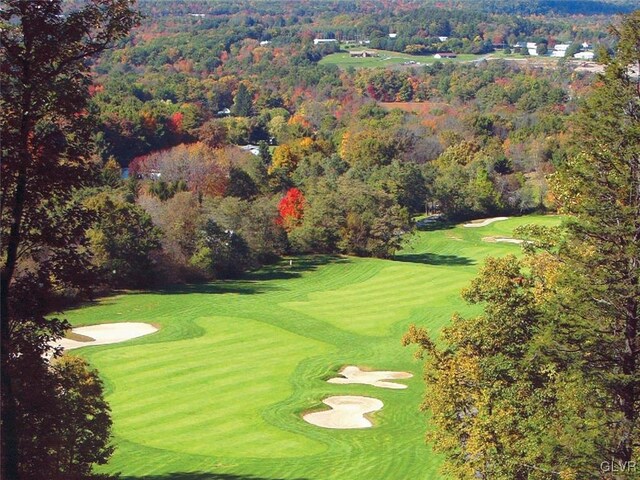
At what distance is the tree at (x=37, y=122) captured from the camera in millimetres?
11562

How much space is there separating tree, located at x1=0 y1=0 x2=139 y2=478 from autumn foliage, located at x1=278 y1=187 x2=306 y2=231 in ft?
183

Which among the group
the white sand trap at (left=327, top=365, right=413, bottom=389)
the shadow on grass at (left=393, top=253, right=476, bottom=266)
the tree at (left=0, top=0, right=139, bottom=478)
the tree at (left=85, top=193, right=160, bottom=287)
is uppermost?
the tree at (left=0, top=0, right=139, bottom=478)

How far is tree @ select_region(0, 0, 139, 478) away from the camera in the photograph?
11.6m

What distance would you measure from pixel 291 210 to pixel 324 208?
3865mm

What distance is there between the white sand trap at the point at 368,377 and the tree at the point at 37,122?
85.5ft

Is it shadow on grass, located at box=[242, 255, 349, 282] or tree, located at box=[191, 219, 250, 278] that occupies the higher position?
tree, located at box=[191, 219, 250, 278]

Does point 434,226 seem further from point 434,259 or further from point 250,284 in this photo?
point 250,284

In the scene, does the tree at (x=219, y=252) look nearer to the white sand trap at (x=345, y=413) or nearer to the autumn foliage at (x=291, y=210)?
the autumn foliage at (x=291, y=210)

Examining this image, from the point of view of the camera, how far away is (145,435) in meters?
30.0

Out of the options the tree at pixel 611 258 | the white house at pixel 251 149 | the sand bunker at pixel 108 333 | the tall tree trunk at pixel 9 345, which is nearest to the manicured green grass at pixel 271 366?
the sand bunker at pixel 108 333

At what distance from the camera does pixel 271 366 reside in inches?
1540

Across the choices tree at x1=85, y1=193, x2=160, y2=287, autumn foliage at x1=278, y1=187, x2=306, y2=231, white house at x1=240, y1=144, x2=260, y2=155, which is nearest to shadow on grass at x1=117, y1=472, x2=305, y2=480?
tree at x1=85, y1=193, x2=160, y2=287

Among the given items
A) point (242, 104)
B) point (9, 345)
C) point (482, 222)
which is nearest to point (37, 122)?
point (9, 345)

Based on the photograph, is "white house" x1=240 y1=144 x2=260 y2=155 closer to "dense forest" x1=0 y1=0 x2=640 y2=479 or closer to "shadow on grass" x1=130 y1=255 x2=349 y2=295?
"dense forest" x1=0 y1=0 x2=640 y2=479
